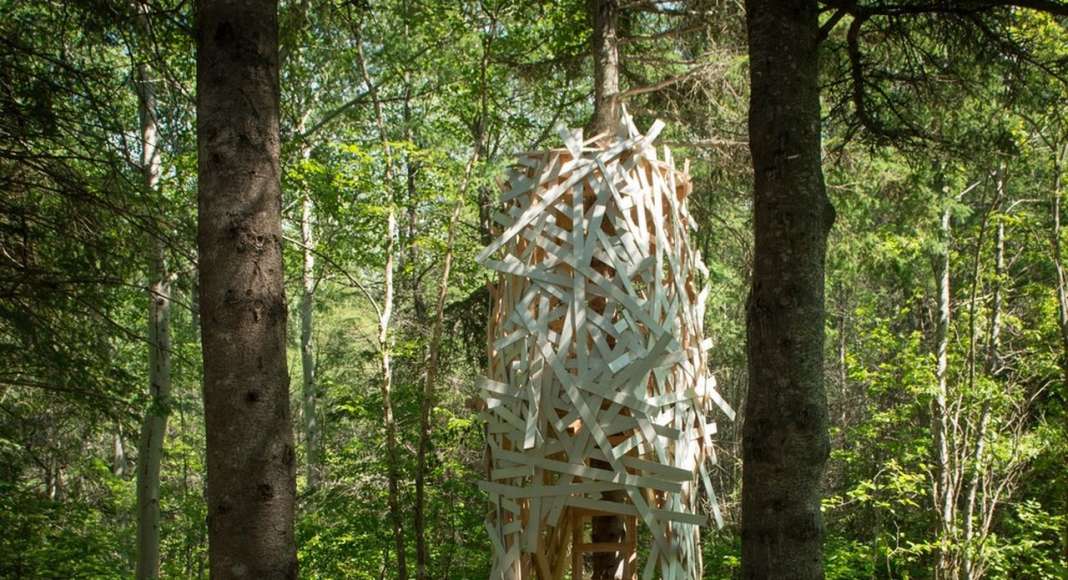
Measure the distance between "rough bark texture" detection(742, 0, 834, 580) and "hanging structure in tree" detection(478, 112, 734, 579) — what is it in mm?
464

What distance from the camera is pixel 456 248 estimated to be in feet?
28.0

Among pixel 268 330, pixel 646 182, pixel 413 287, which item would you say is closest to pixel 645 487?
pixel 646 182

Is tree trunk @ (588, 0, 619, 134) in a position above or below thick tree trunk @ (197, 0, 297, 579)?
above

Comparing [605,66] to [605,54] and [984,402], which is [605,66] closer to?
[605,54]

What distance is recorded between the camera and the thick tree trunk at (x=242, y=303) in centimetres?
178

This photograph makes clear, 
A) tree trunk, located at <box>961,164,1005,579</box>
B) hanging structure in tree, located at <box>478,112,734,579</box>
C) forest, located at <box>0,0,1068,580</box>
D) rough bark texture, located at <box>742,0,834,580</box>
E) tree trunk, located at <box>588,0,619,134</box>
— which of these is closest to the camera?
forest, located at <box>0,0,1068,580</box>

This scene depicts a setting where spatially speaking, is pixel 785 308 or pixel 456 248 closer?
pixel 785 308

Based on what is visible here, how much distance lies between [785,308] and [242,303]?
1349mm

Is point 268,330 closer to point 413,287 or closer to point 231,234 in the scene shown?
point 231,234

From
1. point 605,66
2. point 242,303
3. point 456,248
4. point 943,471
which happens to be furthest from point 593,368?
point 456,248

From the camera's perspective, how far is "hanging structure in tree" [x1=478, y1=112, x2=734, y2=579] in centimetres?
268

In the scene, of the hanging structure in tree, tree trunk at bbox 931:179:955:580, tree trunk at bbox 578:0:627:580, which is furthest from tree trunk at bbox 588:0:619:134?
tree trunk at bbox 931:179:955:580

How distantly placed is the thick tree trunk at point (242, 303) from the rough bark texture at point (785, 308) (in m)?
1.18

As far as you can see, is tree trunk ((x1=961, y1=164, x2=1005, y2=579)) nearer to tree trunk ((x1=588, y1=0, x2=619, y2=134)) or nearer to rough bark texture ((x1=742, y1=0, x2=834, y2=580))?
tree trunk ((x1=588, y1=0, x2=619, y2=134))
